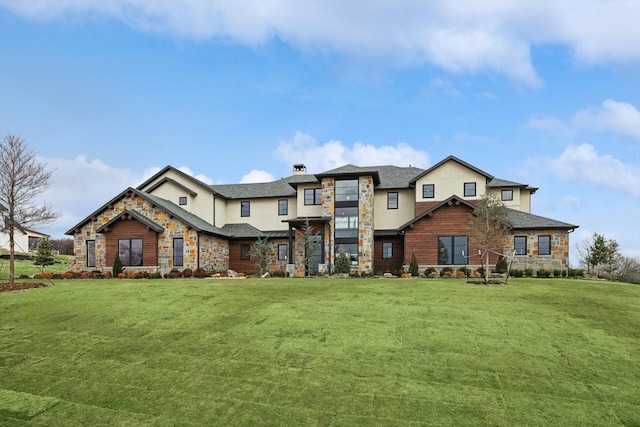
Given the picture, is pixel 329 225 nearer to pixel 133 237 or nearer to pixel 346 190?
pixel 346 190

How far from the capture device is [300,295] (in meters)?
15.5

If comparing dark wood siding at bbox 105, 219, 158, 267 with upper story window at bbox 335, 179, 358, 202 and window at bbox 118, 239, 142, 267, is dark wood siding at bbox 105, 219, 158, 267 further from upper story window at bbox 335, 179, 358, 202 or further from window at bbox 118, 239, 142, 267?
upper story window at bbox 335, 179, 358, 202

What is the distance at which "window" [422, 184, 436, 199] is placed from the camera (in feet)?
103

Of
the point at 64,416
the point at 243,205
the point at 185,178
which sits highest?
the point at 185,178

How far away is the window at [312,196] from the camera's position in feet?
111

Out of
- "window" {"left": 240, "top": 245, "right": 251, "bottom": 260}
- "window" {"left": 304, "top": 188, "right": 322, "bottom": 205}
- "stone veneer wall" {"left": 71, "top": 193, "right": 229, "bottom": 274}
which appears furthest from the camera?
"window" {"left": 240, "top": 245, "right": 251, "bottom": 260}

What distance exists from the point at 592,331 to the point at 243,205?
29718 millimetres

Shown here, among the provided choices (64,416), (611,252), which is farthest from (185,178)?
(611,252)

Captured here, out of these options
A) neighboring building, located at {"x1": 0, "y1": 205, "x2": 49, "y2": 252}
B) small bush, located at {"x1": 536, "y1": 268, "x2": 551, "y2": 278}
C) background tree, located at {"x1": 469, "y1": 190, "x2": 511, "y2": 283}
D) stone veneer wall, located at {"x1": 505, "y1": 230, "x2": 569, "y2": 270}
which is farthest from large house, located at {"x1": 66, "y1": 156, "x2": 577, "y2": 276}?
neighboring building, located at {"x1": 0, "y1": 205, "x2": 49, "y2": 252}

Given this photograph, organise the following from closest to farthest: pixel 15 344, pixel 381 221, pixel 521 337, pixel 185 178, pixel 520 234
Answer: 1. pixel 521 337
2. pixel 15 344
3. pixel 520 234
4. pixel 381 221
5. pixel 185 178

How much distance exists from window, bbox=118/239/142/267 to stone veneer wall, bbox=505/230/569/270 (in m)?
26.5

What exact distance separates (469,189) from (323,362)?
25.3 metres

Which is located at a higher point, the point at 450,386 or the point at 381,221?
the point at 381,221

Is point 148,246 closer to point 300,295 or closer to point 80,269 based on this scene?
point 80,269
